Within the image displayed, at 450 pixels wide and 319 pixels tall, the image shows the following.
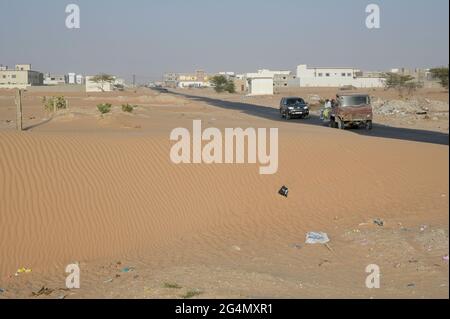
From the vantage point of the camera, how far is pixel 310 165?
14.8m

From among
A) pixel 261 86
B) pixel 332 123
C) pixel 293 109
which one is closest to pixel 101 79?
pixel 261 86

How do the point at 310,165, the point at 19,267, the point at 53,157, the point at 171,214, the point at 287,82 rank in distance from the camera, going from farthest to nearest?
the point at 287,82
the point at 310,165
the point at 53,157
the point at 171,214
the point at 19,267

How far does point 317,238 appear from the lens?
1027 cm

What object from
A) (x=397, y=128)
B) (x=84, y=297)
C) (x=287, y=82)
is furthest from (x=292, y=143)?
(x=287, y=82)

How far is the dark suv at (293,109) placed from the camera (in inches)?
1447

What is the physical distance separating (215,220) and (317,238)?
2.54 m

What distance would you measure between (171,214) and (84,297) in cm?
444

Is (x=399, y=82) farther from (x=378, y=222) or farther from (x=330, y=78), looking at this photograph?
(x=378, y=222)

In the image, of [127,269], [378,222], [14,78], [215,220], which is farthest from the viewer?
[14,78]

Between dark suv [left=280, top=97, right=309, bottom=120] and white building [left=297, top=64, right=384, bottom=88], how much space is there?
9055cm

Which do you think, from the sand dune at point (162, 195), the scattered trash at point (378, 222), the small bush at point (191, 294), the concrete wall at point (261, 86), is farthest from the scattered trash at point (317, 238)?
the concrete wall at point (261, 86)

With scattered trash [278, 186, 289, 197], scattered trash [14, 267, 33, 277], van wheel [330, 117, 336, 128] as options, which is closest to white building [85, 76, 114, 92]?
van wheel [330, 117, 336, 128]
